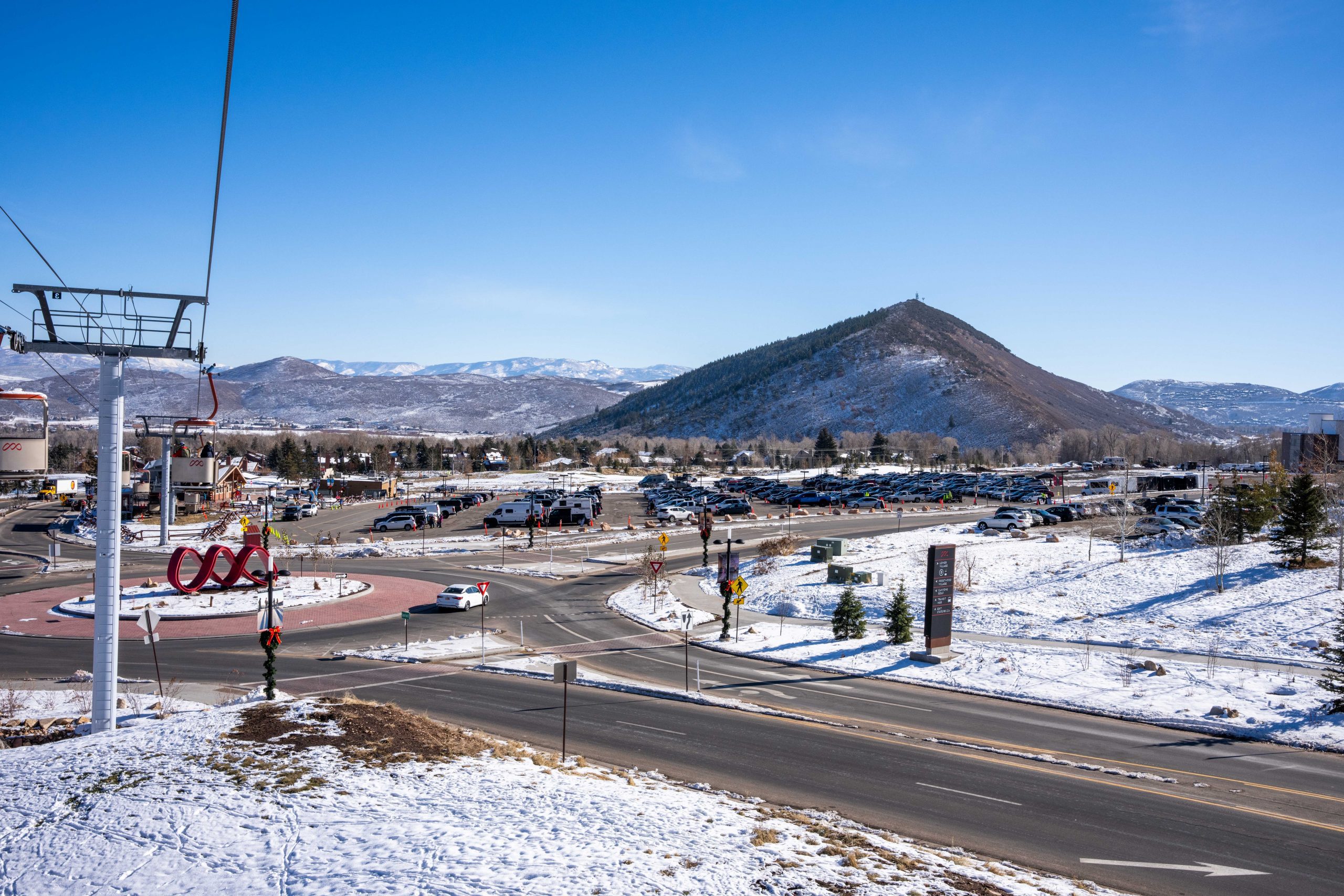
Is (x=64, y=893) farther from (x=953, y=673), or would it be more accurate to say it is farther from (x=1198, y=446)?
(x=1198, y=446)

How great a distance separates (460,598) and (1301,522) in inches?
1432

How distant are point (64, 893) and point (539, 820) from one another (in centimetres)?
590

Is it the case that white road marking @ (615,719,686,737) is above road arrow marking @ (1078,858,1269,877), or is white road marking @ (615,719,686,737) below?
below

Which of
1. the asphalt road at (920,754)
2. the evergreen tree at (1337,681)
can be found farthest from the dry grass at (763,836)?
the evergreen tree at (1337,681)

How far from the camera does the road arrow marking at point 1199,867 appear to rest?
12.5m

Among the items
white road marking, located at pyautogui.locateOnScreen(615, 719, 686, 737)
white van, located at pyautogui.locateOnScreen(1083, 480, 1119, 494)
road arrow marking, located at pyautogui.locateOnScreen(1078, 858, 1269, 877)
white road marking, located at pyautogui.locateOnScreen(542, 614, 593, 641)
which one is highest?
white van, located at pyautogui.locateOnScreen(1083, 480, 1119, 494)

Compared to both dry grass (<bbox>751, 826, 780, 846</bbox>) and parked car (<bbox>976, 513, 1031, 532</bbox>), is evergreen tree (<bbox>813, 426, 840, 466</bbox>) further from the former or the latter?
dry grass (<bbox>751, 826, 780, 846</bbox>)

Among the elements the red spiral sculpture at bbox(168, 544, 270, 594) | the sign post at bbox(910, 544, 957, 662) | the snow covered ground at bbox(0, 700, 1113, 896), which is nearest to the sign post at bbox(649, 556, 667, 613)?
the sign post at bbox(910, 544, 957, 662)

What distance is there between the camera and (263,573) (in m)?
40.2

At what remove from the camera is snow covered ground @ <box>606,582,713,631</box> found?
113ft

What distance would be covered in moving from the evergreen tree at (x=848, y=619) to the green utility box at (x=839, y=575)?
360 inches

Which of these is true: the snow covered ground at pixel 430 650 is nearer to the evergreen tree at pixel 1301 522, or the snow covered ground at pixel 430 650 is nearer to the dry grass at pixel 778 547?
the dry grass at pixel 778 547

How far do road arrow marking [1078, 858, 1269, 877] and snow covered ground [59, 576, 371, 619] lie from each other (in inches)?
1295

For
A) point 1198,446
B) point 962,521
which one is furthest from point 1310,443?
point 1198,446
